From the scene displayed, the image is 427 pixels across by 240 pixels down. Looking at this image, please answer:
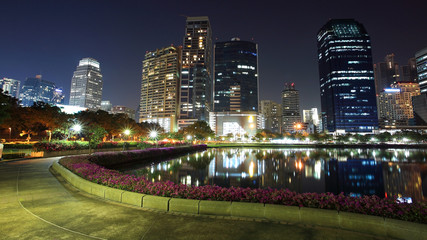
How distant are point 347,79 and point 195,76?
403 feet

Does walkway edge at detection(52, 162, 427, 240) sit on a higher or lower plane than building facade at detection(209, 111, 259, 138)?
lower

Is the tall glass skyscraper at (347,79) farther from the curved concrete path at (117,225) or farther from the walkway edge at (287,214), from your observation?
the curved concrete path at (117,225)

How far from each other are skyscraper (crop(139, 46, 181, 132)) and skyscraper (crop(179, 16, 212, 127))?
7.00 metres

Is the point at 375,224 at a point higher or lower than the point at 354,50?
lower

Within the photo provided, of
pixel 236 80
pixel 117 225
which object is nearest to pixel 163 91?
pixel 236 80

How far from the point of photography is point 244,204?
5898mm

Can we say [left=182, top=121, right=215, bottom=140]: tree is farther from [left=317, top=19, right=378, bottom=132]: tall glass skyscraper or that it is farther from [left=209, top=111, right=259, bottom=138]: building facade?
[left=317, top=19, right=378, bottom=132]: tall glass skyscraper

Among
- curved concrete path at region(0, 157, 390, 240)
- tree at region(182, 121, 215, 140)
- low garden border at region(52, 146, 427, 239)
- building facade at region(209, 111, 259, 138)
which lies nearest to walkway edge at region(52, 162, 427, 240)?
low garden border at region(52, 146, 427, 239)

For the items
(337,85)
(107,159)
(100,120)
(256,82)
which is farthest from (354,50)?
(107,159)

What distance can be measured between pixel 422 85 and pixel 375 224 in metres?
219

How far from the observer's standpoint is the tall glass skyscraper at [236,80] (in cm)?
19200

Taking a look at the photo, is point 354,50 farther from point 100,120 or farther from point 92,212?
point 92,212

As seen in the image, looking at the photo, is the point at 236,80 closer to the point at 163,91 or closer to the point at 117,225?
the point at 163,91

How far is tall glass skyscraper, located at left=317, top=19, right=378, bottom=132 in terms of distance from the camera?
152125 millimetres
